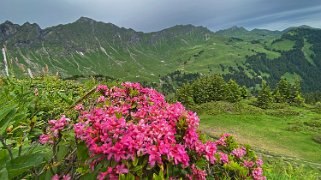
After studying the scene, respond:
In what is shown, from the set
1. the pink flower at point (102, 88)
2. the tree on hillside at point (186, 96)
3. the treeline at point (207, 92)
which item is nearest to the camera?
the pink flower at point (102, 88)

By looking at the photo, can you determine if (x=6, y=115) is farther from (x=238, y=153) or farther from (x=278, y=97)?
(x=278, y=97)

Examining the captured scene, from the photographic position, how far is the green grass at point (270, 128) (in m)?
35.0

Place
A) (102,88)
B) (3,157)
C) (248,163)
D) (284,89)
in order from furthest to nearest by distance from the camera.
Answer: (284,89)
(248,163)
(102,88)
(3,157)

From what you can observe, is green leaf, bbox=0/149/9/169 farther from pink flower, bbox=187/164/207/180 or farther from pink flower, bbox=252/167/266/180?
pink flower, bbox=252/167/266/180

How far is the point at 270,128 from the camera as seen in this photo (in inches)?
1756

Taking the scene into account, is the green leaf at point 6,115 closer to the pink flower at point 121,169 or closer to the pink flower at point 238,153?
the pink flower at point 121,169

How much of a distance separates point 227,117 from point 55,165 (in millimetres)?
46592

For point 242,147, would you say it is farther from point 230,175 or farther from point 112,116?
point 112,116

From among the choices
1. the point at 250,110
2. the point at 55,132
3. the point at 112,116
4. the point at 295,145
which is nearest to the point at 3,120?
the point at 55,132

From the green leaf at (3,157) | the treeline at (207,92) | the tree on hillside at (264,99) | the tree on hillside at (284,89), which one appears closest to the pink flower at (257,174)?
the green leaf at (3,157)

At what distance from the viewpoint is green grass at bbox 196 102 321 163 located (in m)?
35.0

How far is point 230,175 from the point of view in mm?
4801

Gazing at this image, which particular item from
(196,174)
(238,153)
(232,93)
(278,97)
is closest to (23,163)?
(196,174)

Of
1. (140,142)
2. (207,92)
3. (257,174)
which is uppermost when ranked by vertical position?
(140,142)
